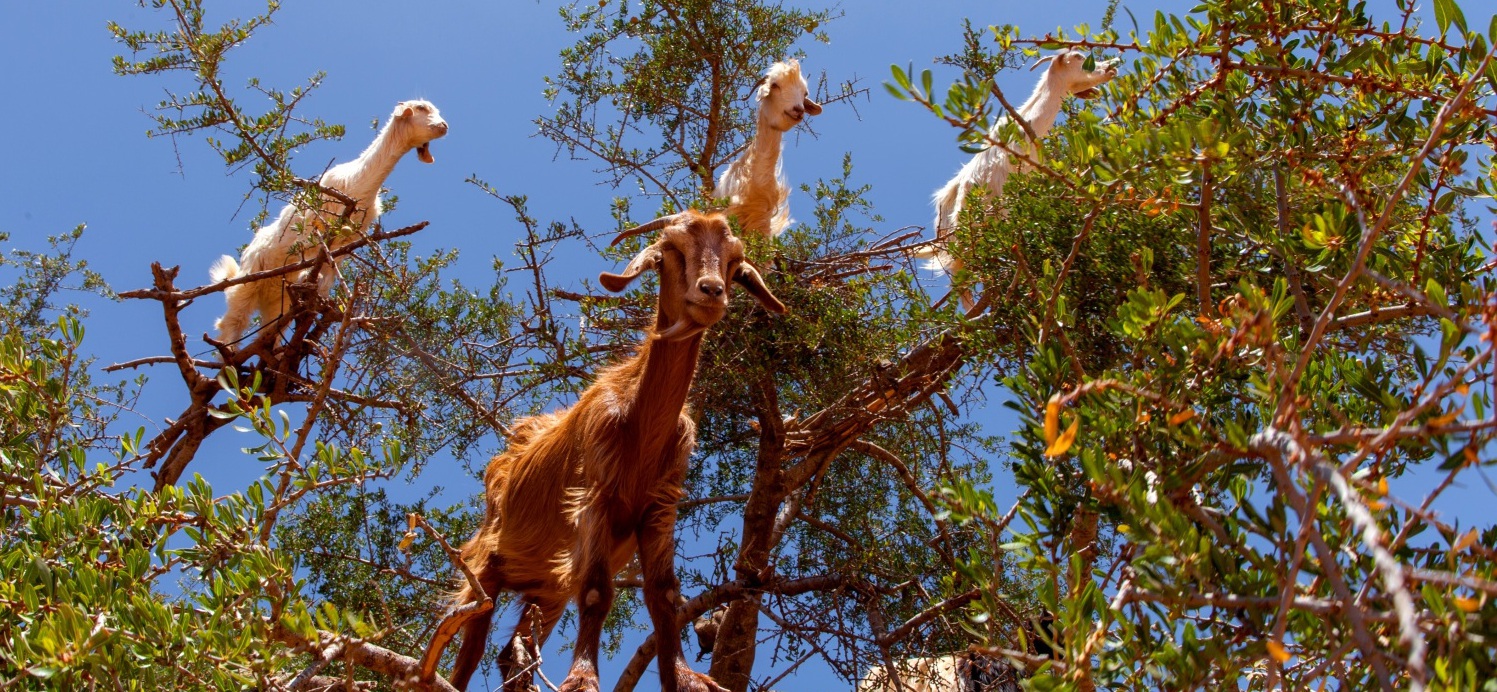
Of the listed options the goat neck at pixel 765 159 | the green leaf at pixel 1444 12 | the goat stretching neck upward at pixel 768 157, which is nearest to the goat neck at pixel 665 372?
the green leaf at pixel 1444 12

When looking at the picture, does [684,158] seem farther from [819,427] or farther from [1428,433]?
[1428,433]

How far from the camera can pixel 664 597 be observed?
4535 mm

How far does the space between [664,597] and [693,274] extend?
1243mm

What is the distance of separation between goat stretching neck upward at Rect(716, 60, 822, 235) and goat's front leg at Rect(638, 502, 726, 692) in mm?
3281

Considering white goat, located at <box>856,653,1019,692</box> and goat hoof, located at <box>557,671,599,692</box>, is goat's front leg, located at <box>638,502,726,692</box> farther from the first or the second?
white goat, located at <box>856,653,1019,692</box>

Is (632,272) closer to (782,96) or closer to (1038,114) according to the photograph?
(782,96)

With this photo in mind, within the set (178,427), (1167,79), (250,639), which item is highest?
(178,427)

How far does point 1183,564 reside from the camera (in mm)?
2154

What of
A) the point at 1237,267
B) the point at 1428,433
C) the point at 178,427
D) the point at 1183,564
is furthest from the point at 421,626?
the point at 1428,433

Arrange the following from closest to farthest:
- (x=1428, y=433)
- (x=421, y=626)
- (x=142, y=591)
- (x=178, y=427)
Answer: (x=1428, y=433)
(x=142, y=591)
(x=421, y=626)
(x=178, y=427)

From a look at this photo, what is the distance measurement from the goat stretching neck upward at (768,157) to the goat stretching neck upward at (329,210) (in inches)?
101

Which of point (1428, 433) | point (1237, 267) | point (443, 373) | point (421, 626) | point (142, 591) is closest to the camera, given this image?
point (1428, 433)

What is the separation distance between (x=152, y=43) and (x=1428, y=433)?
20.2ft

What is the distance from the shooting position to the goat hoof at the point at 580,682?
4.01 metres
